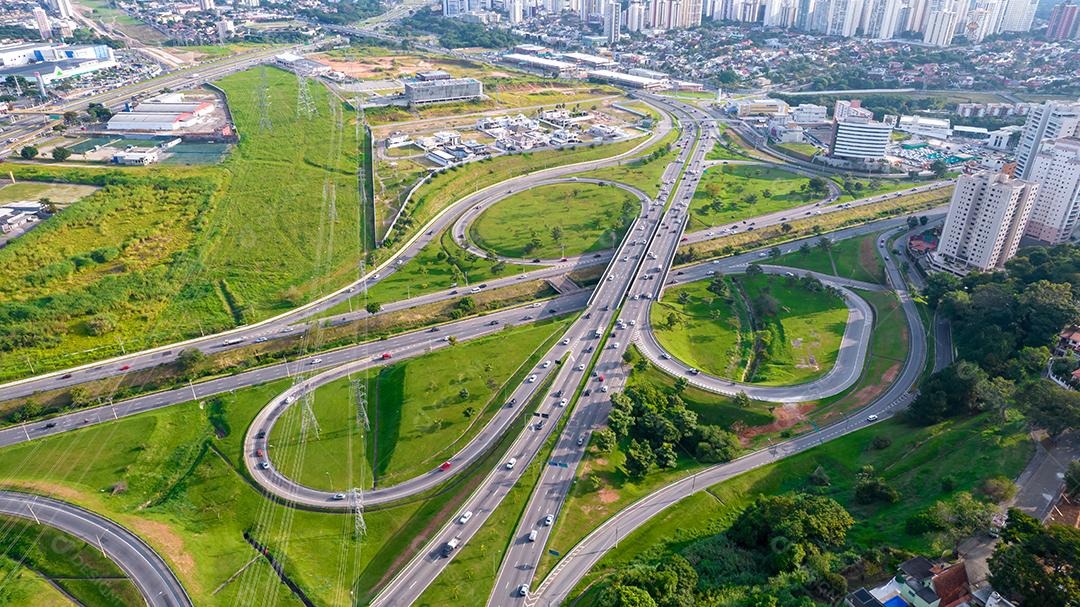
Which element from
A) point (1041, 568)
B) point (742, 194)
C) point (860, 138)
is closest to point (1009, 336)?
point (1041, 568)

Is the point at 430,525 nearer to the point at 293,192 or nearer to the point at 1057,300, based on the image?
the point at 1057,300

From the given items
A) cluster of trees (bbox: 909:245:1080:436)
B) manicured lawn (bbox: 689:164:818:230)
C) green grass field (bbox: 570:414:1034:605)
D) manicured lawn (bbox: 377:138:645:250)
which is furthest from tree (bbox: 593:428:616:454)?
manicured lawn (bbox: 689:164:818:230)

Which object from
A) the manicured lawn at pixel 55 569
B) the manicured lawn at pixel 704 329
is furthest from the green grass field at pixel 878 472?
the manicured lawn at pixel 55 569

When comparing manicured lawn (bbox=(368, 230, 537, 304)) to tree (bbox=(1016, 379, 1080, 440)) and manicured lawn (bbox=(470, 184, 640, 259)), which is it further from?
tree (bbox=(1016, 379, 1080, 440))

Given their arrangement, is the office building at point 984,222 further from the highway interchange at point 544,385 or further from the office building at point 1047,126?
the office building at point 1047,126

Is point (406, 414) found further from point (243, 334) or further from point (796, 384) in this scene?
point (796, 384)
